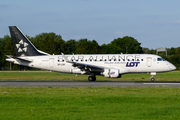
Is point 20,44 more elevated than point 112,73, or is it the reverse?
point 20,44

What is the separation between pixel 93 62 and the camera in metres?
33.7

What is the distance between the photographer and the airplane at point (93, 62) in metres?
32.2

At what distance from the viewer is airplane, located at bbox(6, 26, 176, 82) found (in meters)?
32.2

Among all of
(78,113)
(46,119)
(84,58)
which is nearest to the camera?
(46,119)

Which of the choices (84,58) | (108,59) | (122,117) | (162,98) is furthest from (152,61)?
(122,117)

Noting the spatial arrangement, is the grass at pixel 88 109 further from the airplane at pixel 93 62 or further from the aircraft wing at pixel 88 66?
the airplane at pixel 93 62

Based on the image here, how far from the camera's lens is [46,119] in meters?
9.71

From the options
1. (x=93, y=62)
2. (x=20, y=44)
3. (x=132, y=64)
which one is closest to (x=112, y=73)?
(x=132, y=64)

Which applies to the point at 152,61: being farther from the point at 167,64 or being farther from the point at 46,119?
the point at 46,119

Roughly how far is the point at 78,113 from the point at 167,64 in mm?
23879

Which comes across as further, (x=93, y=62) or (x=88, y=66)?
(x=93, y=62)

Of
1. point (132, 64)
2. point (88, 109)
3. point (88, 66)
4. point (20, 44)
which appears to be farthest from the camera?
point (20, 44)

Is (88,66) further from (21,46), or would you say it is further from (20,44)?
(20,44)

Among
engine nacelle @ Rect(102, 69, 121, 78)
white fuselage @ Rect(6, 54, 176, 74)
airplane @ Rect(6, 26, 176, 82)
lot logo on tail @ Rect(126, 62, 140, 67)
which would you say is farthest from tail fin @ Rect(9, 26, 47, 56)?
lot logo on tail @ Rect(126, 62, 140, 67)
